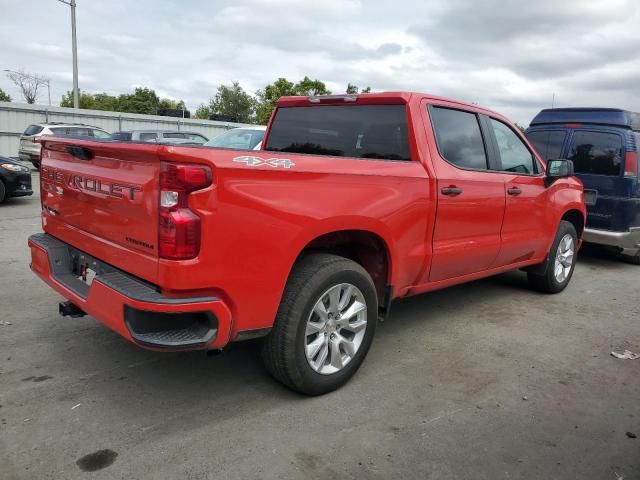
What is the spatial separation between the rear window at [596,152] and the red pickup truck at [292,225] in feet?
10.2

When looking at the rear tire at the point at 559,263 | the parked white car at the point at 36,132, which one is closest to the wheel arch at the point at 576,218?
the rear tire at the point at 559,263

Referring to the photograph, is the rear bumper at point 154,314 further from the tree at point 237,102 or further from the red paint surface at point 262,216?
the tree at point 237,102

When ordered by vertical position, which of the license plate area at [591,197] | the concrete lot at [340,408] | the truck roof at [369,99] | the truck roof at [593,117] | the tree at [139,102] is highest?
the tree at [139,102]

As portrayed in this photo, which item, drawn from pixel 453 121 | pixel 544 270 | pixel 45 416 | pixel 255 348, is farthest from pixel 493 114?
pixel 45 416

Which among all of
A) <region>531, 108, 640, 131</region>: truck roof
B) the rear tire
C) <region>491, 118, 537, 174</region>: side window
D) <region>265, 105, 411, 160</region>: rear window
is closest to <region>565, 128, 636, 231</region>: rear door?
<region>531, 108, 640, 131</region>: truck roof

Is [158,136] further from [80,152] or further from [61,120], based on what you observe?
[80,152]

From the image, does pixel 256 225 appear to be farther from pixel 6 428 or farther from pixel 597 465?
pixel 597 465

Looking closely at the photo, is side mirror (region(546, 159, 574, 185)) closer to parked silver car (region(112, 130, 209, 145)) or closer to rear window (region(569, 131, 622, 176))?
rear window (region(569, 131, 622, 176))

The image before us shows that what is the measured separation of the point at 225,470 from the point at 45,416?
44.3 inches

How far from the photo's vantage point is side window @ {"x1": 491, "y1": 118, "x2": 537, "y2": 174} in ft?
15.6

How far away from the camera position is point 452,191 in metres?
3.97

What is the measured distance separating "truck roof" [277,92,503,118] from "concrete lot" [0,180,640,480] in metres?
1.85

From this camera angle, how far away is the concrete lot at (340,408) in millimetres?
2627

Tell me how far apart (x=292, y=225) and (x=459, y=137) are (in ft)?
6.51
